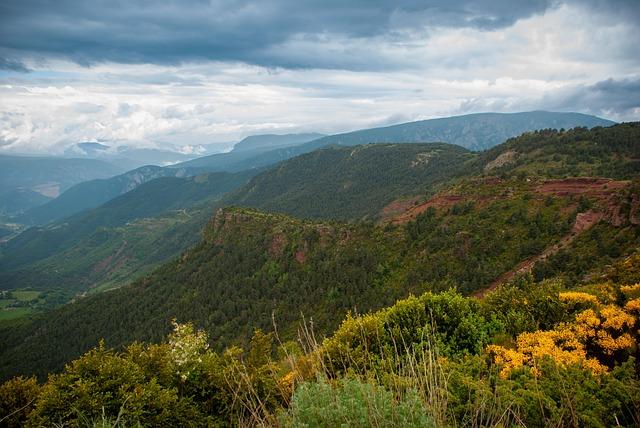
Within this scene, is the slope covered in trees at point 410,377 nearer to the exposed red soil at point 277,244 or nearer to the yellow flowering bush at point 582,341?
the yellow flowering bush at point 582,341

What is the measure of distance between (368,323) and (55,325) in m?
141

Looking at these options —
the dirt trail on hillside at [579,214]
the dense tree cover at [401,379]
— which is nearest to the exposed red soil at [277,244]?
the dirt trail on hillside at [579,214]

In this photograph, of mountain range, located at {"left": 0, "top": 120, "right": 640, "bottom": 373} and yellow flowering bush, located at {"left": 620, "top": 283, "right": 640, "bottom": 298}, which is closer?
yellow flowering bush, located at {"left": 620, "top": 283, "right": 640, "bottom": 298}

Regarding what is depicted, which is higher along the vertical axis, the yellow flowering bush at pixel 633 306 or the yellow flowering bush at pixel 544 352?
the yellow flowering bush at pixel 633 306

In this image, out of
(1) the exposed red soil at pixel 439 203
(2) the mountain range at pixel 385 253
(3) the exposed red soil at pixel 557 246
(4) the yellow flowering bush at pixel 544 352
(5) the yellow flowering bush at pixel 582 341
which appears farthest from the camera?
(1) the exposed red soil at pixel 439 203

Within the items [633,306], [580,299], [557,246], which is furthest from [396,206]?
[633,306]

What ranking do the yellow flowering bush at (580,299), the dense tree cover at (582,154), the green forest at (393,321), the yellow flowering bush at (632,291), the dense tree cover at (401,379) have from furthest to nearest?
the dense tree cover at (582,154)
the yellow flowering bush at (580,299)
the yellow flowering bush at (632,291)
the green forest at (393,321)
the dense tree cover at (401,379)

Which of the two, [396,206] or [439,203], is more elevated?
[439,203]

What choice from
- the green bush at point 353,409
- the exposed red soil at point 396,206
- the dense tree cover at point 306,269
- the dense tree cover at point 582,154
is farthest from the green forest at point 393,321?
the exposed red soil at point 396,206

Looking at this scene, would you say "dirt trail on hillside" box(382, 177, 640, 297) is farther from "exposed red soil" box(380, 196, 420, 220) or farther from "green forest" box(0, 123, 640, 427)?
"exposed red soil" box(380, 196, 420, 220)

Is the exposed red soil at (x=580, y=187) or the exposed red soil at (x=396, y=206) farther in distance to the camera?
the exposed red soil at (x=396, y=206)

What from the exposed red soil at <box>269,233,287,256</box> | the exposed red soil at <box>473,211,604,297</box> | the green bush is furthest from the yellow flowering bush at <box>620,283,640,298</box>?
the exposed red soil at <box>269,233,287,256</box>

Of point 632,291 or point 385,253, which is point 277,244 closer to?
point 385,253

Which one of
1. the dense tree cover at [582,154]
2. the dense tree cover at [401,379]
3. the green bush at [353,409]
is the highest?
the dense tree cover at [582,154]
